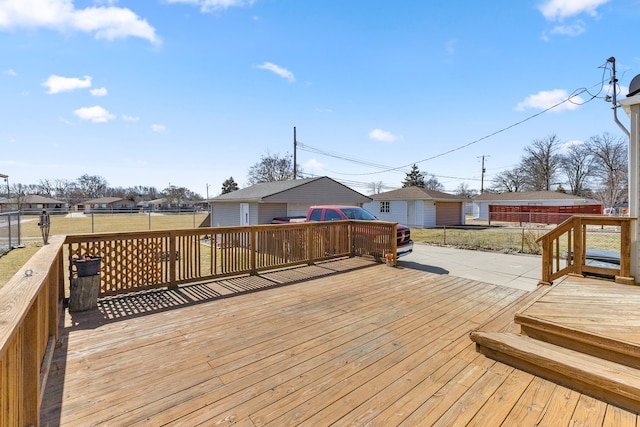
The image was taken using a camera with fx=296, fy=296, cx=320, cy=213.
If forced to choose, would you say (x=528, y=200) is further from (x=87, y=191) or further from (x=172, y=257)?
(x=87, y=191)

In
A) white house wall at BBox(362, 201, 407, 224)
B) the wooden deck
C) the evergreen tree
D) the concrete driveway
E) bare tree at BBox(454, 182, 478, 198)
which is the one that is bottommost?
the concrete driveway

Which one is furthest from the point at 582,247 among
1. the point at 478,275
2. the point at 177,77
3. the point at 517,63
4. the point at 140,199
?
the point at 140,199

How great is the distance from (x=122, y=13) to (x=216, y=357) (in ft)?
23.9

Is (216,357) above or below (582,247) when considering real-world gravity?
below

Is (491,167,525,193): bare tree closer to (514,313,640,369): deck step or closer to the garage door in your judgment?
the garage door

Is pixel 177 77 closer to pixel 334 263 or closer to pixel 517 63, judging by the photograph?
pixel 334 263

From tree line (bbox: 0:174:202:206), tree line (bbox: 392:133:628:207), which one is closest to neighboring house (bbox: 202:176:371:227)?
tree line (bbox: 392:133:628:207)

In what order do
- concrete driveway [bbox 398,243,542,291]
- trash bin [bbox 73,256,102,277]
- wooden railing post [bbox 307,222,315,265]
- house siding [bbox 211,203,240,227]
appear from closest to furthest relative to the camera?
trash bin [bbox 73,256,102,277], concrete driveway [bbox 398,243,542,291], wooden railing post [bbox 307,222,315,265], house siding [bbox 211,203,240,227]

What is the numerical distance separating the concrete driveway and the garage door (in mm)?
14101

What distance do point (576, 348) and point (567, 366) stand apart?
515mm

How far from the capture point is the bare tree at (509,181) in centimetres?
4353

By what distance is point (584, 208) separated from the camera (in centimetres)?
2630

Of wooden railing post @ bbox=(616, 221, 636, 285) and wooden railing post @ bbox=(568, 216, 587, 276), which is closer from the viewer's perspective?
wooden railing post @ bbox=(616, 221, 636, 285)

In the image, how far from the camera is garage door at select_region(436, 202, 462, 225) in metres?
24.0
